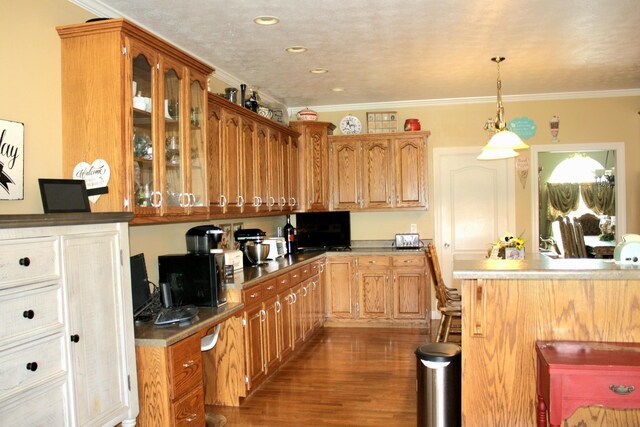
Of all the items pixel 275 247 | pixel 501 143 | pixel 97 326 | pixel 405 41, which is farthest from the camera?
pixel 275 247

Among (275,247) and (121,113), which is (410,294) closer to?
(275,247)

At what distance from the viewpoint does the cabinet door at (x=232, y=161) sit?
4402 millimetres

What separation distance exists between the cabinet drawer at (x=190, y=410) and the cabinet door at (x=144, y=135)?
41.9 inches

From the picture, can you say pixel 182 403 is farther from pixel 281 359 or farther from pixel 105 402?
pixel 281 359

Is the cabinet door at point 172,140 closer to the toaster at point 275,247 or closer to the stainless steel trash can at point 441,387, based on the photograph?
the stainless steel trash can at point 441,387

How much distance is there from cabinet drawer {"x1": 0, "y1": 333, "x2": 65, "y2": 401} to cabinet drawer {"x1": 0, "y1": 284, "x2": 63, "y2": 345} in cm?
5

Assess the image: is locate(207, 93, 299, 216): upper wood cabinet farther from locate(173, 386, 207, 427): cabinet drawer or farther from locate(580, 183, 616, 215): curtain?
locate(580, 183, 616, 215): curtain

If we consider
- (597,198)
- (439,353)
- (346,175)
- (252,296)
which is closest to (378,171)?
(346,175)

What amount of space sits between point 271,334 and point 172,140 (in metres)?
1.95

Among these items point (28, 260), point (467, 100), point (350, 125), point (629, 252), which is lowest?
point (629, 252)

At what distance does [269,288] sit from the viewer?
14.8 feet

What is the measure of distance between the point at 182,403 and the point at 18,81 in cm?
189

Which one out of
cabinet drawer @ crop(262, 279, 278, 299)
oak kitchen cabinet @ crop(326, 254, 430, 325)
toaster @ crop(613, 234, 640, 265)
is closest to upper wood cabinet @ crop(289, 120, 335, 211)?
oak kitchen cabinet @ crop(326, 254, 430, 325)

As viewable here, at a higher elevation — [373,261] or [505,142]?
[505,142]
